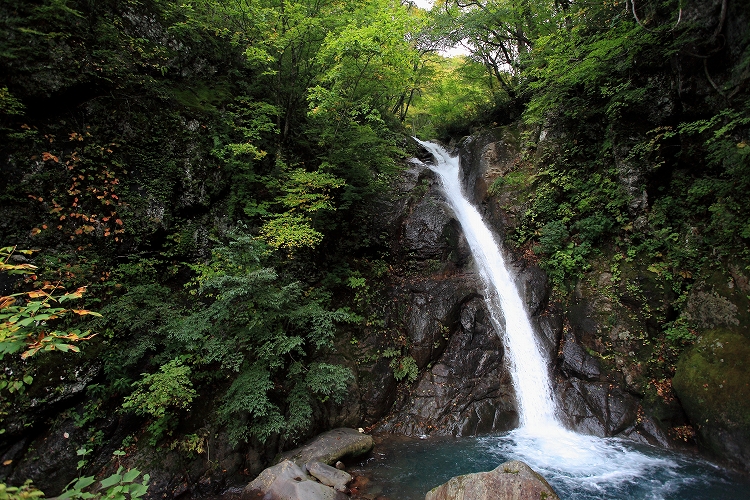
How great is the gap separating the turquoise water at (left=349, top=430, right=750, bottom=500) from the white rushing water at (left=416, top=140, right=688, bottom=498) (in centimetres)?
2

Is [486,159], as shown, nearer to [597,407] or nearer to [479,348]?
[479,348]

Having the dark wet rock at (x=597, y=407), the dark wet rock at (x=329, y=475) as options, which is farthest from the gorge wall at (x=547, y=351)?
the dark wet rock at (x=329, y=475)

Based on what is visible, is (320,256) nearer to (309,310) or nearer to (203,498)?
(309,310)

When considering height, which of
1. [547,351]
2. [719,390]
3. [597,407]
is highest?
→ [547,351]

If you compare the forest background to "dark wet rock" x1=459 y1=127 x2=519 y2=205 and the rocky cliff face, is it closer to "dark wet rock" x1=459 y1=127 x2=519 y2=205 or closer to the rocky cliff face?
the rocky cliff face

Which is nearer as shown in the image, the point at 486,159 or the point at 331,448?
the point at 331,448

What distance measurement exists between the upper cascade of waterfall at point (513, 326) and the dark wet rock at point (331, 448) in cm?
382

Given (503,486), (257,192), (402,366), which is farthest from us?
(257,192)

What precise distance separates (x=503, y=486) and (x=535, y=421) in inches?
150

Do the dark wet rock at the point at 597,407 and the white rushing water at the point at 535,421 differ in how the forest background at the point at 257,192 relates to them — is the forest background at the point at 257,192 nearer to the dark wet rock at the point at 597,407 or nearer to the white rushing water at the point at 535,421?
the dark wet rock at the point at 597,407

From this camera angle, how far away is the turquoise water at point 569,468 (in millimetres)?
5477

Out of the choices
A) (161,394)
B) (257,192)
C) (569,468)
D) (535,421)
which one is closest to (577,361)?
(535,421)

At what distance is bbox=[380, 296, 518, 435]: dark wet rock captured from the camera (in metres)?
7.76

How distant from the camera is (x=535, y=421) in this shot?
7.73 meters
